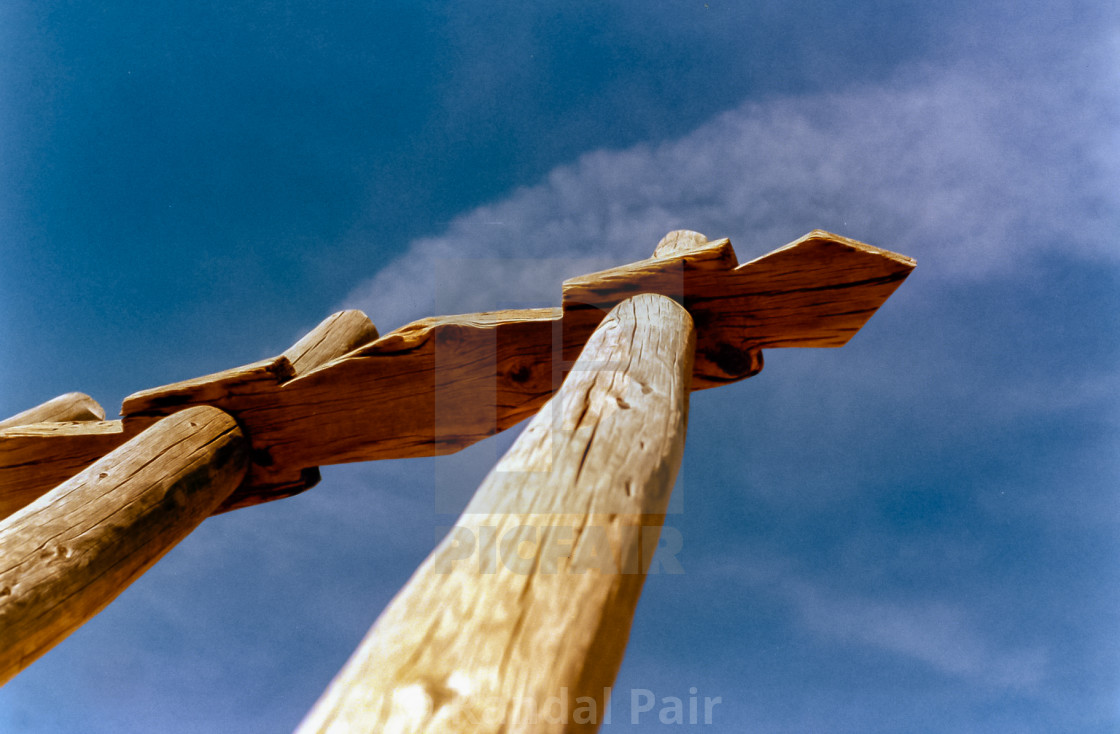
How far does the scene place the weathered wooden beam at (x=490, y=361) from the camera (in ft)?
7.52

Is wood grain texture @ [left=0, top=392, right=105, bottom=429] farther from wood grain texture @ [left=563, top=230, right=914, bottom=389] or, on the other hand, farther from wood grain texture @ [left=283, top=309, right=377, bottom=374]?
wood grain texture @ [left=563, top=230, right=914, bottom=389]

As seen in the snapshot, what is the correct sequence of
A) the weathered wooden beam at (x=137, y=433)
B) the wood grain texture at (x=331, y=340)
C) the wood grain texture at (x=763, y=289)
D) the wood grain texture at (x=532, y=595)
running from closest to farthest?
the wood grain texture at (x=532, y=595), the wood grain texture at (x=763, y=289), the weathered wooden beam at (x=137, y=433), the wood grain texture at (x=331, y=340)

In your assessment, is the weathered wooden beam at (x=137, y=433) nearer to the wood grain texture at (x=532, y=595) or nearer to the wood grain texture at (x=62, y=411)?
the wood grain texture at (x=62, y=411)

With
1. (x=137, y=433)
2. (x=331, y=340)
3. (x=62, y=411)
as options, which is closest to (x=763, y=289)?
(x=331, y=340)

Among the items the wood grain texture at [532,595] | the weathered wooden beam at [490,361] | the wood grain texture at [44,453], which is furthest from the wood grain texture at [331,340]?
the wood grain texture at [532,595]

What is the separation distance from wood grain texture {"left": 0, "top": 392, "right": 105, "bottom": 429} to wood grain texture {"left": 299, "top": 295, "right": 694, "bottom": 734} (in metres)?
2.81

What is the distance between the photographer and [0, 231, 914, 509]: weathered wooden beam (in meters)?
2.29

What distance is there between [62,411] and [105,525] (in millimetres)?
1619

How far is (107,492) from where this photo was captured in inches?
75.5

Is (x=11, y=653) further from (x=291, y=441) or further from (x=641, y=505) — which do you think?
(x=641, y=505)

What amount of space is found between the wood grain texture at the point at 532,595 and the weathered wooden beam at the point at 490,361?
3.41 ft

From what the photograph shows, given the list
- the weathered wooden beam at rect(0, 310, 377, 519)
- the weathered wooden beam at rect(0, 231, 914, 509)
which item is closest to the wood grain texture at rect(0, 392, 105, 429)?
the weathered wooden beam at rect(0, 310, 377, 519)

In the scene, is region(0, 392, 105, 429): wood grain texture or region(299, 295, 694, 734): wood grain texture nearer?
region(299, 295, 694, 734): wood grain texture

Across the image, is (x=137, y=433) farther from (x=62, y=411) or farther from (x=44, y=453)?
(x=62, y=411)
